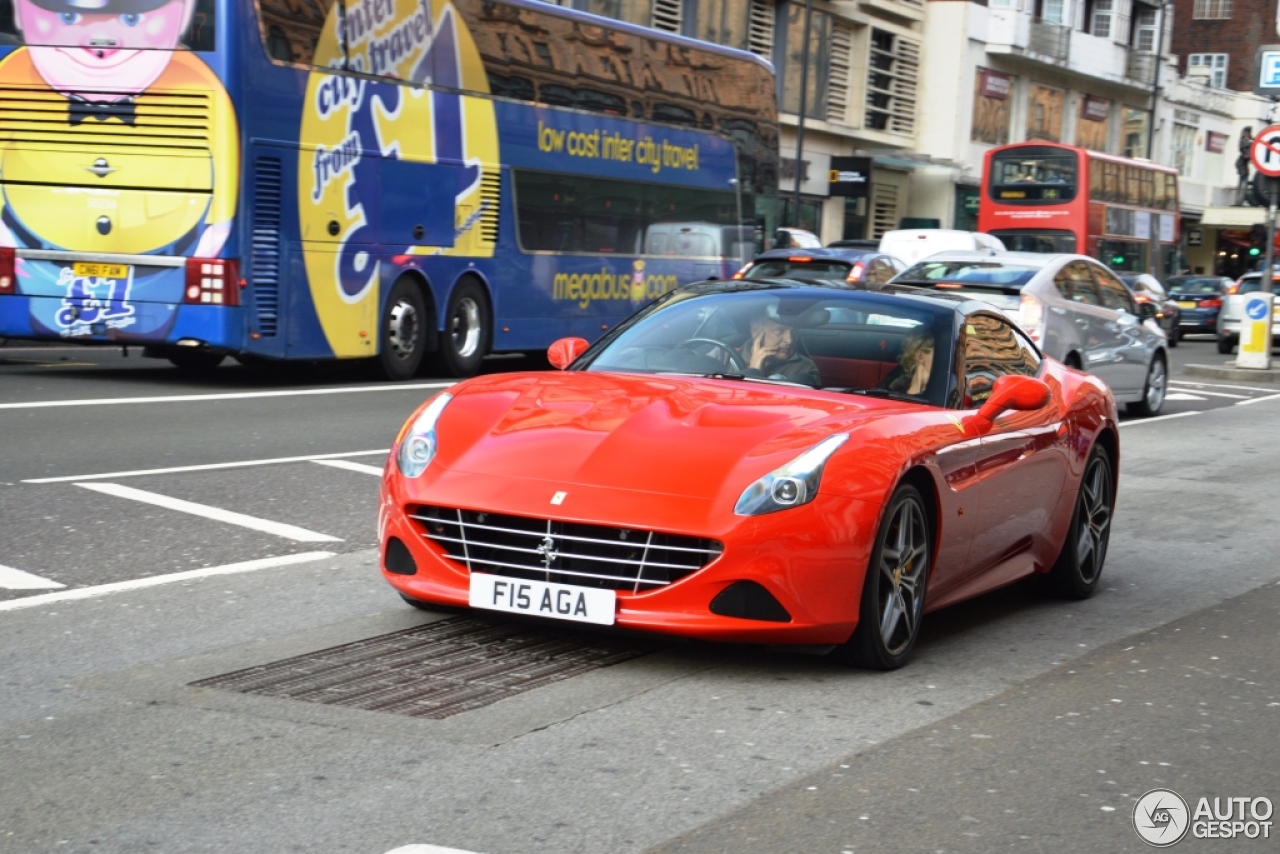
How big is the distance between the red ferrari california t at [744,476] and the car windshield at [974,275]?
30.9 feet

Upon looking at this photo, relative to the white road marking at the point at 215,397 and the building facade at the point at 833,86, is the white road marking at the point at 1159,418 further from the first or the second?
the building facade at the point at 833,86

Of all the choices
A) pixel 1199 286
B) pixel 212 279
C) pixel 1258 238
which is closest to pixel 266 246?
pixel 212 279

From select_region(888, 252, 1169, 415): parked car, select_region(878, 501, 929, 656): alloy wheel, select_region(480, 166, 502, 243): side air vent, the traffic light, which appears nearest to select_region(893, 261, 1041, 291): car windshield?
select_region(888, 252, 1169, 415): parked car

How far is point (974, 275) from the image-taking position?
17.2 m

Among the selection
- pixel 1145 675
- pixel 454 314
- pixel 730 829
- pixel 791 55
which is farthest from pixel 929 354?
pixel 791 55

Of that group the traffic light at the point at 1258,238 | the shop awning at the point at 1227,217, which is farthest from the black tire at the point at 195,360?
the shop awning at the point at 1227,217

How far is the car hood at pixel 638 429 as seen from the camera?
600cm

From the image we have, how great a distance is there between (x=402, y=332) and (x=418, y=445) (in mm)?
12863

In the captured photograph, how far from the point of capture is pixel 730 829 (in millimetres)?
4418

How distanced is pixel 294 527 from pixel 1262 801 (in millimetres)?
5273

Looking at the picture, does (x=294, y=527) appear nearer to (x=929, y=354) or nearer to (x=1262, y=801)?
(x=929, y=354)

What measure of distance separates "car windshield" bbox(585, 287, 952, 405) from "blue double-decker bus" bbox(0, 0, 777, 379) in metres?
9.75

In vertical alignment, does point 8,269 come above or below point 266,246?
below

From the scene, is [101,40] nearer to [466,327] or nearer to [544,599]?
[466,327]
